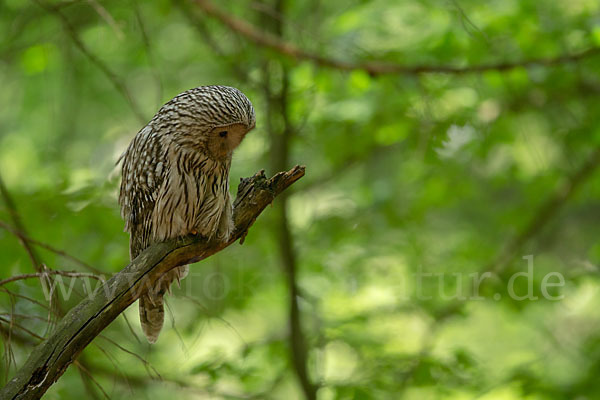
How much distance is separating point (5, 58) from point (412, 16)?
3368 millimetres

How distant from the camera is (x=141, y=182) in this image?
8.84ft

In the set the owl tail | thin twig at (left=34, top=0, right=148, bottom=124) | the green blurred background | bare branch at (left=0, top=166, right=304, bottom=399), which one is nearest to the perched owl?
the owl tail

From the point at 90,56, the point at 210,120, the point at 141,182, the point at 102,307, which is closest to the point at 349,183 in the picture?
the point at 90,56

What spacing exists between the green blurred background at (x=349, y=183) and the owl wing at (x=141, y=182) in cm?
102

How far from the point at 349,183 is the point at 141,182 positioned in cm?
434

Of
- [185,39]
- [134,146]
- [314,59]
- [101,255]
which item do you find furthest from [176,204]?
[185,39]

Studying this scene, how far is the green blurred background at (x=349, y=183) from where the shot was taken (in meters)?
4.48

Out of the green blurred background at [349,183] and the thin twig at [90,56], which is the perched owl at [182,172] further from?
the green blurred background at [349,183]

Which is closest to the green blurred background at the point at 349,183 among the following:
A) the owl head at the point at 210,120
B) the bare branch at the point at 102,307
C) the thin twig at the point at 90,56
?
the thin twig at the point at 90,56

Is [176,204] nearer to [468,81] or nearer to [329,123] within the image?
[329,123]

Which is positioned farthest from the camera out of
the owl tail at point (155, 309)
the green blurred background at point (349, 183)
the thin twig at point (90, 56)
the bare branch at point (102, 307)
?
the green blurred background at point (349, 183)

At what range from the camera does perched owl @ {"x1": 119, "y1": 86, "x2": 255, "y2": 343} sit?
7.44ft

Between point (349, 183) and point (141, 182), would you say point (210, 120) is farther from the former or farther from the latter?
point (349, 183)

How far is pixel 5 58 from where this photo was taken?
4949mm
